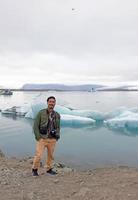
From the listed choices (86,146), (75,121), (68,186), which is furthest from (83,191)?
(75,121)

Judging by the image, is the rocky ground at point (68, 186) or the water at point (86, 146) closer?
the rocky ground at point (68, 186)

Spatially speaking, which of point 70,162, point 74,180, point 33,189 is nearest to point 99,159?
point 70,162

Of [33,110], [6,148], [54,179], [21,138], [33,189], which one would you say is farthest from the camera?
[33,110]

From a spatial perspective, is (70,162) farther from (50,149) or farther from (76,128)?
(76,128)

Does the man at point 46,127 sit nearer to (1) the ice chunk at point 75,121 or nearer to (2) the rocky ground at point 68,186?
(2) the rocky ground at point 68,186

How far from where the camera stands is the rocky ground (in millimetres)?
5680

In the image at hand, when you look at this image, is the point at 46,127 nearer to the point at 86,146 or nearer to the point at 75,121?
the point at 86,146

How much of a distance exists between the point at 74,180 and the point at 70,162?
5898mm

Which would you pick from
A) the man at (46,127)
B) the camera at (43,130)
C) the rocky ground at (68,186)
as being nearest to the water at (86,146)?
the rocky ground at (68,186)

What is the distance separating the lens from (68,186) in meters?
6.31

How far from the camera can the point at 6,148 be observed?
16.2 m

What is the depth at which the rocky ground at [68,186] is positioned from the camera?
18.6 feet

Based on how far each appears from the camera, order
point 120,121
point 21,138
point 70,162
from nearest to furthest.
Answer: point 70,162
point 21,138
point 120,121

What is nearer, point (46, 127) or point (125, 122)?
point (46, 127)
